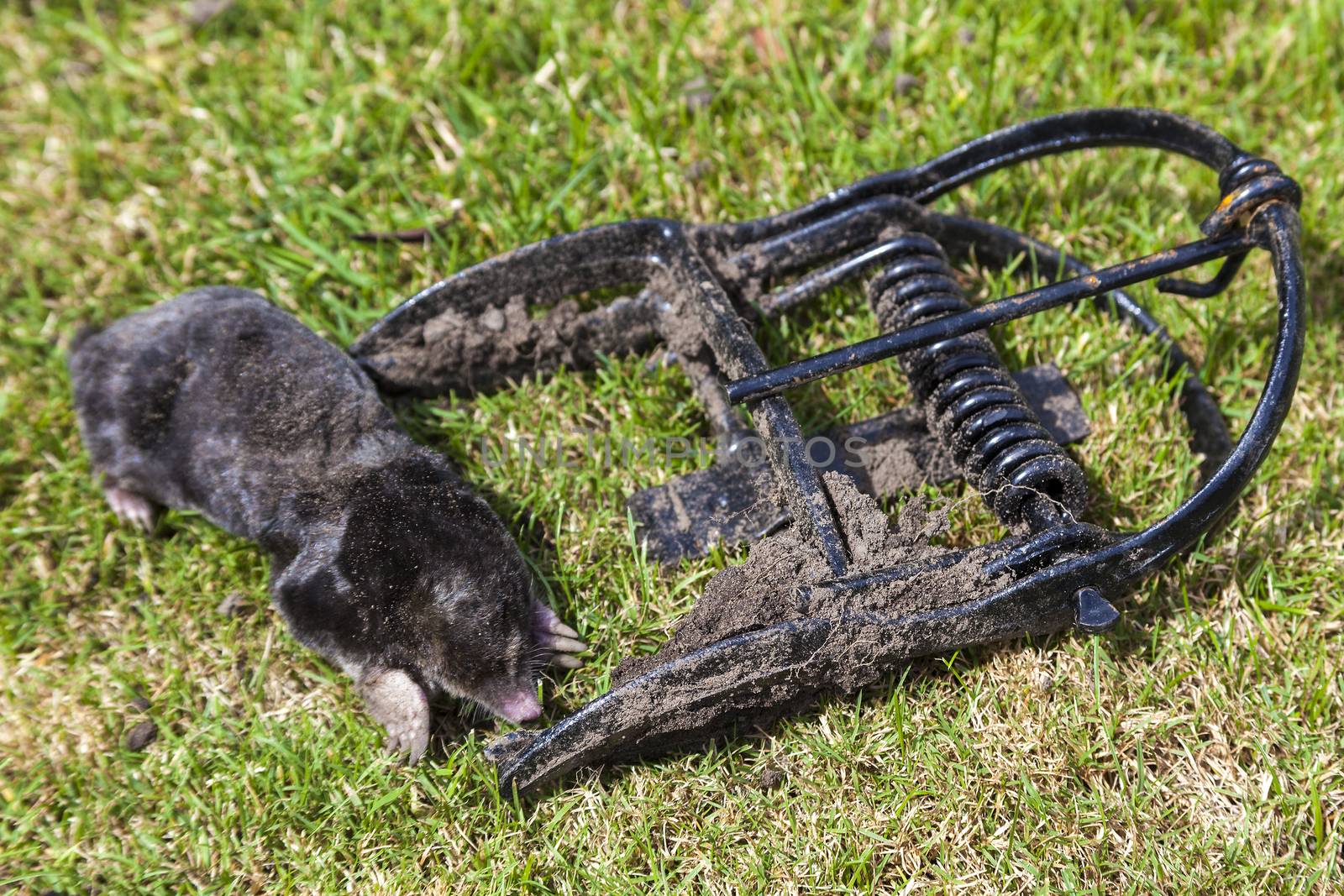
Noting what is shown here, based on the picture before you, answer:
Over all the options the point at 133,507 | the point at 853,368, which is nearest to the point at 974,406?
the point at 853,368

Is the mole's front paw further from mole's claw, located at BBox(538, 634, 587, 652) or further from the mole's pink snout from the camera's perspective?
mole's claw, located at BBox(538, 634, 587, 652)

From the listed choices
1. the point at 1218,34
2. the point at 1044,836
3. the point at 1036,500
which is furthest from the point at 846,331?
the point at 1218,34

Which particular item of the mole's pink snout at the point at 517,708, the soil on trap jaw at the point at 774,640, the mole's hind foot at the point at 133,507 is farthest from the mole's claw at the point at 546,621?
the mole's hind foot at the point at 133,507

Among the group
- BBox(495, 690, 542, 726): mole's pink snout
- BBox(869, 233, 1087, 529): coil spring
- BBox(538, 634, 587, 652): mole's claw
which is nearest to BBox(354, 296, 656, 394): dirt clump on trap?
BBox(869, 233, 1087, 529): coil spring

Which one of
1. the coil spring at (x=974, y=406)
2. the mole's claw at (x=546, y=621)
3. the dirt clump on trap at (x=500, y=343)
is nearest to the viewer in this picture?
the coil spring at (x=974, y=406)

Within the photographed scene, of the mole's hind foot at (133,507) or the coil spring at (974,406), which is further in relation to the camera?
the mole's hind foot at (133,507)

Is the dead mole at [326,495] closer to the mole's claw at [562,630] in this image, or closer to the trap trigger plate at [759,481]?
the mole's claw at [562,630]

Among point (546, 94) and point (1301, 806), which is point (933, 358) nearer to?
point (1301, 806)
